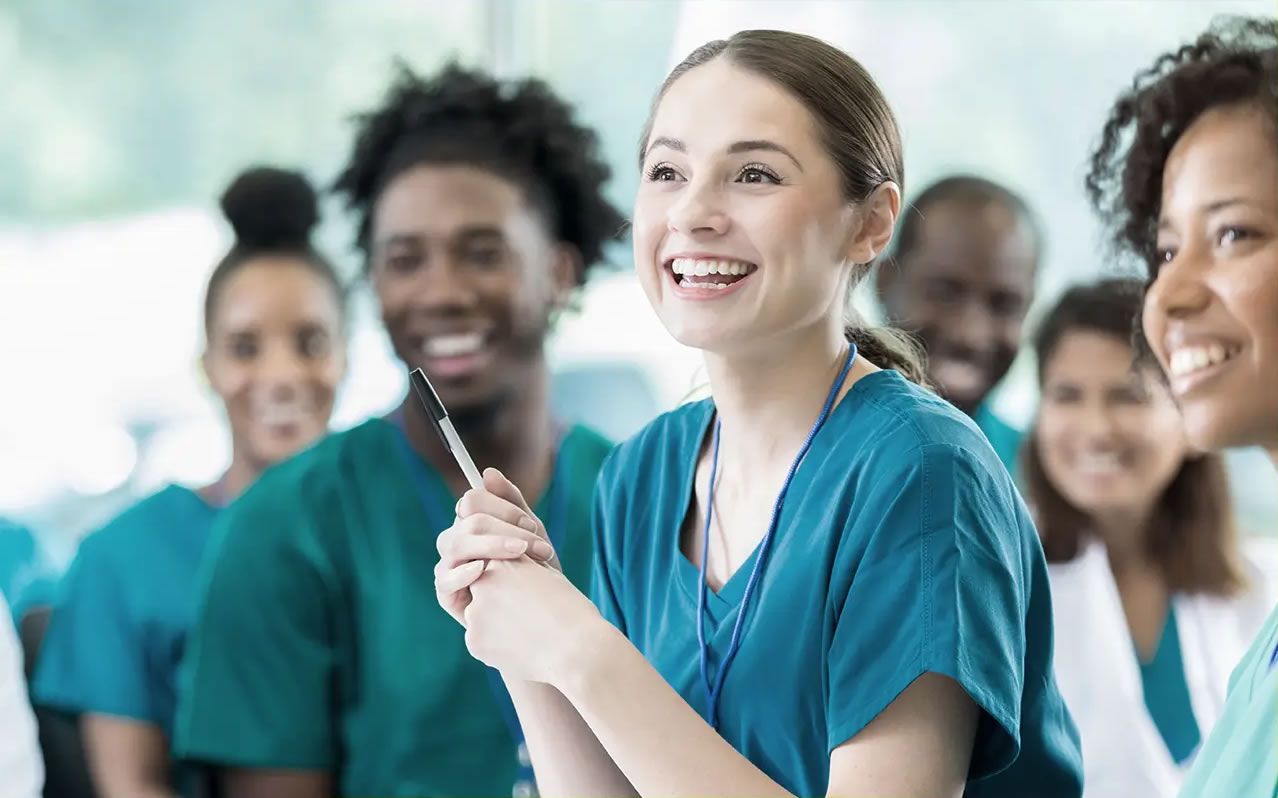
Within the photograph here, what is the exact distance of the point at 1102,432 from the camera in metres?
1.69

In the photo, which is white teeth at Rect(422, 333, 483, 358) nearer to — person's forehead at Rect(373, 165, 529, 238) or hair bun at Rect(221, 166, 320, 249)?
person's forehead at Rect(373, 165, 529, 238)

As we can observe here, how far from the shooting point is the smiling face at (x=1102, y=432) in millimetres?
1684

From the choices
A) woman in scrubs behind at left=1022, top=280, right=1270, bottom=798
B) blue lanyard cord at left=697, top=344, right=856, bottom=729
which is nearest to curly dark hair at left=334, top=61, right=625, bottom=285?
woman in scrubs behind at left=1022, top=280, right=1270, bottom=798

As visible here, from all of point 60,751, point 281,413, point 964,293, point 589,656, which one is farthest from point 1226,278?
point 60,751

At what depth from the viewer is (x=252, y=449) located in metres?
1.92

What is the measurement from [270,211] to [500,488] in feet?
4.08

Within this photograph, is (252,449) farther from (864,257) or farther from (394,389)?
(864,257)

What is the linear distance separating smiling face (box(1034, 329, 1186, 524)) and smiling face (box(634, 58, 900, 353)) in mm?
953

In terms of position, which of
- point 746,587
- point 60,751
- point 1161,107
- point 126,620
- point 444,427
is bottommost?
point 60,751

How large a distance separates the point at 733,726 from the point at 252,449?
49.5 inches

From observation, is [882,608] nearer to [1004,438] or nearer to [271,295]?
[1004,438]

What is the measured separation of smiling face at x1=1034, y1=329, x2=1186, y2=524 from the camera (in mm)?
1684

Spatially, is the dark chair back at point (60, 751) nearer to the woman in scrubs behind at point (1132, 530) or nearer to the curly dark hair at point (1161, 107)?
the woman in scrubs behind at point (1132, 530)

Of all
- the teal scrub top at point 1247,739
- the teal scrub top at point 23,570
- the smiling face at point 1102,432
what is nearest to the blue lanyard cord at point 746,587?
the teal scrub top at point 1247,739
